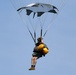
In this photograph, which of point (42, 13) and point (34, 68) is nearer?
point (34, 68)

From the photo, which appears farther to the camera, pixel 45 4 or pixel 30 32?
pixel 45 4

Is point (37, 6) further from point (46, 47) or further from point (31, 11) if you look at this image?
point (46, 47)

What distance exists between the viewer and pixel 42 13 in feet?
151

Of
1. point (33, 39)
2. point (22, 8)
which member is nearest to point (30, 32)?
point (33, 39)

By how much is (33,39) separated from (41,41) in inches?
35.1

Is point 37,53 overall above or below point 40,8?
below

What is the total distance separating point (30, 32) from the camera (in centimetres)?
4125

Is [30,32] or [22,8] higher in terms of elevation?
[22,8]

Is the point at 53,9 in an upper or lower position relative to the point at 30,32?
upper

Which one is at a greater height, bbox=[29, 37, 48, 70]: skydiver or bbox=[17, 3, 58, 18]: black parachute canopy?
bbox=[17, 3, 58, 18]: black parachute canopy

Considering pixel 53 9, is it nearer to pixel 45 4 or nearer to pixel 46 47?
pixel 45 4

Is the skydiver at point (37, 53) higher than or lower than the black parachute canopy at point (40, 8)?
lower

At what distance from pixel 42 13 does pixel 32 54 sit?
4685mm

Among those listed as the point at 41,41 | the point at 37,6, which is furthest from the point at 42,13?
the point at 41,41
